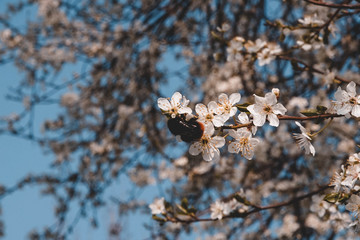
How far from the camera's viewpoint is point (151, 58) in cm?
372

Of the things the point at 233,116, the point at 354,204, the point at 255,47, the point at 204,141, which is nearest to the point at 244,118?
the point at 233,116

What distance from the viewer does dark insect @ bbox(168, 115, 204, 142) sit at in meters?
1.11

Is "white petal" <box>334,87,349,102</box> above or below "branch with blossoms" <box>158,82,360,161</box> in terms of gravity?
below

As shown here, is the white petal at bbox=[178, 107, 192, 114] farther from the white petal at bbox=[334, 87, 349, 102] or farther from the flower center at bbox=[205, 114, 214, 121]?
the white petal at bbox=[334, 87, 349, 102]

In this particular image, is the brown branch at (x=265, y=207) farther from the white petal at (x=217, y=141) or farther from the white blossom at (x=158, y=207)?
the white petal at (x=217, y=141)

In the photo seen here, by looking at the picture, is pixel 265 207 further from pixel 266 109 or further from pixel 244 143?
pixel 266 109

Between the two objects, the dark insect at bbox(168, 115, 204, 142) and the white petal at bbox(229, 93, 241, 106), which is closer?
the dark insect at bbox(168, 115, 204, 142)

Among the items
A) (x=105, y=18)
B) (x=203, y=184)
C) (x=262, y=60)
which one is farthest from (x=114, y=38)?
(x=262, y=60)

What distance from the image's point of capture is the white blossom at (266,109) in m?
1.11

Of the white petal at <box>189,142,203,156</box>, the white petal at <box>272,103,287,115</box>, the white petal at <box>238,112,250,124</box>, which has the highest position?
the white petal at <box>238,112,250,124</box>

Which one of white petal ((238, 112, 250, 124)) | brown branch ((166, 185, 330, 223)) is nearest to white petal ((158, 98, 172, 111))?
white petal ((238, 112, 250, 124))

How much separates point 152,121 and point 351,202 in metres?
2.57

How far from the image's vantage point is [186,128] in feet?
3.69

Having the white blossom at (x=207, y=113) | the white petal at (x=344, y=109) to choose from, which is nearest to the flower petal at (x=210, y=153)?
the white blossom at (x=207, y=113)
